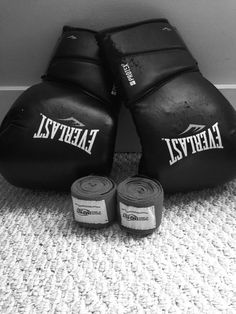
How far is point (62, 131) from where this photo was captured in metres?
0.96

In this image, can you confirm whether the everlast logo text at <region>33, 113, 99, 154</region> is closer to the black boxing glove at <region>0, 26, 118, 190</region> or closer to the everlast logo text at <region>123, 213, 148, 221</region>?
the black boxing glove at <region>0, 26, 118, 190</region>

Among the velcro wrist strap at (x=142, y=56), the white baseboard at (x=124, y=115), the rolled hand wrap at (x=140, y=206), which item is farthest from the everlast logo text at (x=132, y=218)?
the white baseboard at (x=124, y=115)

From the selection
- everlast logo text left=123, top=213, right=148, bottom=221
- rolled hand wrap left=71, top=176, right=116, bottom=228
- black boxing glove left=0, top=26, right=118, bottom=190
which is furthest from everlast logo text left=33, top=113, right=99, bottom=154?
everlast logo text left=123, top=213, right=148, bottom=221

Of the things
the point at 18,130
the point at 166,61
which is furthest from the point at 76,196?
the point at 166,61

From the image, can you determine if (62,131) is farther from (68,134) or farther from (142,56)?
(142,56)

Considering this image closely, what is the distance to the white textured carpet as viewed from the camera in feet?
2.43

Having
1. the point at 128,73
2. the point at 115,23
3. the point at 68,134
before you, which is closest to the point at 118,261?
the point at 68,134

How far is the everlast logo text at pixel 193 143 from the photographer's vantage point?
93cm

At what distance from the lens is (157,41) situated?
103 cm

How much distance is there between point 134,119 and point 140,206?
0.80 feet

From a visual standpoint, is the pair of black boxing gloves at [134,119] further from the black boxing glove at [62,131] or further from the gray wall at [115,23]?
the gray wall at [115,23]

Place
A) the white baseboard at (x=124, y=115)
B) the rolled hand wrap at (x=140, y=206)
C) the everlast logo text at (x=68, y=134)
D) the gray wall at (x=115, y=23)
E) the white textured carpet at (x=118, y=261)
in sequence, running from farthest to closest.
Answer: the white baseboard at (x=124, y=115), the gray wall at (x=115, y=23), the everlast logo text at (x=68, y=134), the rolled hand wrap at (x=140, y=206), the white textured carpet at (x=118, y=261)

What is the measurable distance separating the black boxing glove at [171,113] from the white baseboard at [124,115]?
9.7 inches

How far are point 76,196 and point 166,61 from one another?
0.46 meters
